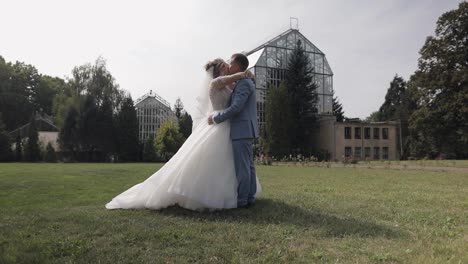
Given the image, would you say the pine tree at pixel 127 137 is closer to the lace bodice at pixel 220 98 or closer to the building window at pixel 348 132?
the building window at pixel 348 132

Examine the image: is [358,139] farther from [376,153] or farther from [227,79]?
[227,79]

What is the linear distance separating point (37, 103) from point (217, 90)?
68894mm

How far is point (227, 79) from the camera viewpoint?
18.3 feet

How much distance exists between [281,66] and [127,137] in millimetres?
21113

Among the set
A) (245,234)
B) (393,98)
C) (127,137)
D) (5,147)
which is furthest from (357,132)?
(245,234)

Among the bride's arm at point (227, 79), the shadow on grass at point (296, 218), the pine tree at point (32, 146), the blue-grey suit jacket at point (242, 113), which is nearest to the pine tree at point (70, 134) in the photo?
the pine tree at point (32, 146)

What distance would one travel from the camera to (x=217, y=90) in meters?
5.73

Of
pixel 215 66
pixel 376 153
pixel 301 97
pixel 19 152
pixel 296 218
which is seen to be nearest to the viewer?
pixel 296 218

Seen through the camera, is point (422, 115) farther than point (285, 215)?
Yes

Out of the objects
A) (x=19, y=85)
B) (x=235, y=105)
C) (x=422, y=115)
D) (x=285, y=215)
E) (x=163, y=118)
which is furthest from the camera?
(x=19, y=85)

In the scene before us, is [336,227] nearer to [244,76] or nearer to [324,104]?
[244,76]

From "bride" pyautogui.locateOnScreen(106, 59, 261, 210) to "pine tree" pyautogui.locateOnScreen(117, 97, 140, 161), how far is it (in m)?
43.3

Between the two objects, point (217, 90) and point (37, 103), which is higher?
point (37, 103)

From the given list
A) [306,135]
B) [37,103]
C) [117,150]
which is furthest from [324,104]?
[37,103]
